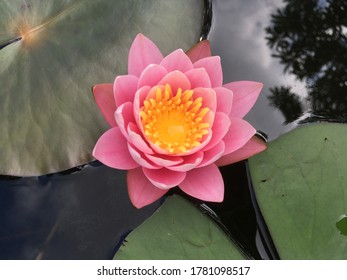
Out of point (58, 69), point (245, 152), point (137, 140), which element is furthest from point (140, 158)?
point (58, 69)

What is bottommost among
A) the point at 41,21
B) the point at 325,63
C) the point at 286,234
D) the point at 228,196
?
the point at 286,234

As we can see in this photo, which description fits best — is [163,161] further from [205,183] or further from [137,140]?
[205,183]

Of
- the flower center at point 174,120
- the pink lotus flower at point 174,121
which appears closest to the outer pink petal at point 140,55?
the pink lotus flower at point 174,121

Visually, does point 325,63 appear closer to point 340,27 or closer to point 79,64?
point 340,27

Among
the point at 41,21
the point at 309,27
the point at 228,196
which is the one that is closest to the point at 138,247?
the point at 228,196

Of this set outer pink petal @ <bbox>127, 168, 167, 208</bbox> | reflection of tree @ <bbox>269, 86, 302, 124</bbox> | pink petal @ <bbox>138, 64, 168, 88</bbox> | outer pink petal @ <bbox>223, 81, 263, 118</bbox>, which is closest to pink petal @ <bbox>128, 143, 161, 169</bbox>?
outer pink petal @ <bbox>127, 168, 167, 208</bbox>

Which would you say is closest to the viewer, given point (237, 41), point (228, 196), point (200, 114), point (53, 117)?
point (200, 114)
